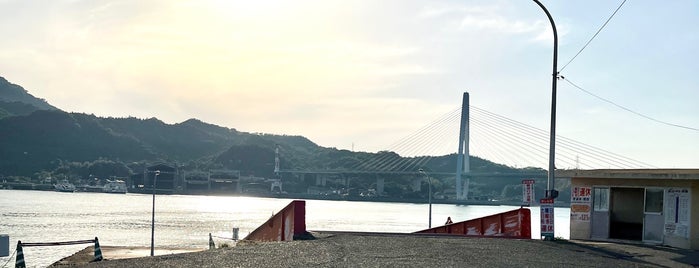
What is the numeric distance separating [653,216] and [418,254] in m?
11.0

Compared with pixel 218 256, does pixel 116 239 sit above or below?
below

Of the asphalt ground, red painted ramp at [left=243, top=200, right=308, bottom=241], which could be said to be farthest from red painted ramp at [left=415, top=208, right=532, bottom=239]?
red painted ramp at [left=243, top=200, right=308, bottom=241]

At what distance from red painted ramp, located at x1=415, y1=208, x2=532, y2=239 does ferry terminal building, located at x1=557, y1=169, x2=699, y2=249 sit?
1.87 m

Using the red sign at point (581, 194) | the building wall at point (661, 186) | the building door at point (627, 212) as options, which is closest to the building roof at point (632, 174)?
the building wall at point (661, 186)

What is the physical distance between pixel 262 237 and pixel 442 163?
162 metres

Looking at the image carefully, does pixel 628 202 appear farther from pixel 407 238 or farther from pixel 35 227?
pixel 35 227

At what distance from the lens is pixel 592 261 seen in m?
20.0

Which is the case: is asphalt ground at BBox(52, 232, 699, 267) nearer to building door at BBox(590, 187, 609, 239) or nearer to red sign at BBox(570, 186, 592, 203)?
building door at BBox(590, 187, 609, 239)

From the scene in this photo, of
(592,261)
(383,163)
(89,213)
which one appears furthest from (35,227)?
(383,163)

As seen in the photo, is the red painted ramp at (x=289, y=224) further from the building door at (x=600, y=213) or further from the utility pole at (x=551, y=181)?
the building door at (x=600, y=213)

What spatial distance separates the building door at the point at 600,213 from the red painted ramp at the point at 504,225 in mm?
2271

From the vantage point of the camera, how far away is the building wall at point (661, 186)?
2550cm

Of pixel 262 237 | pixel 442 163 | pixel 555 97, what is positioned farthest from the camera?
pixel 442 163

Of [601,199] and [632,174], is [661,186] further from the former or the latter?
[601,199]
